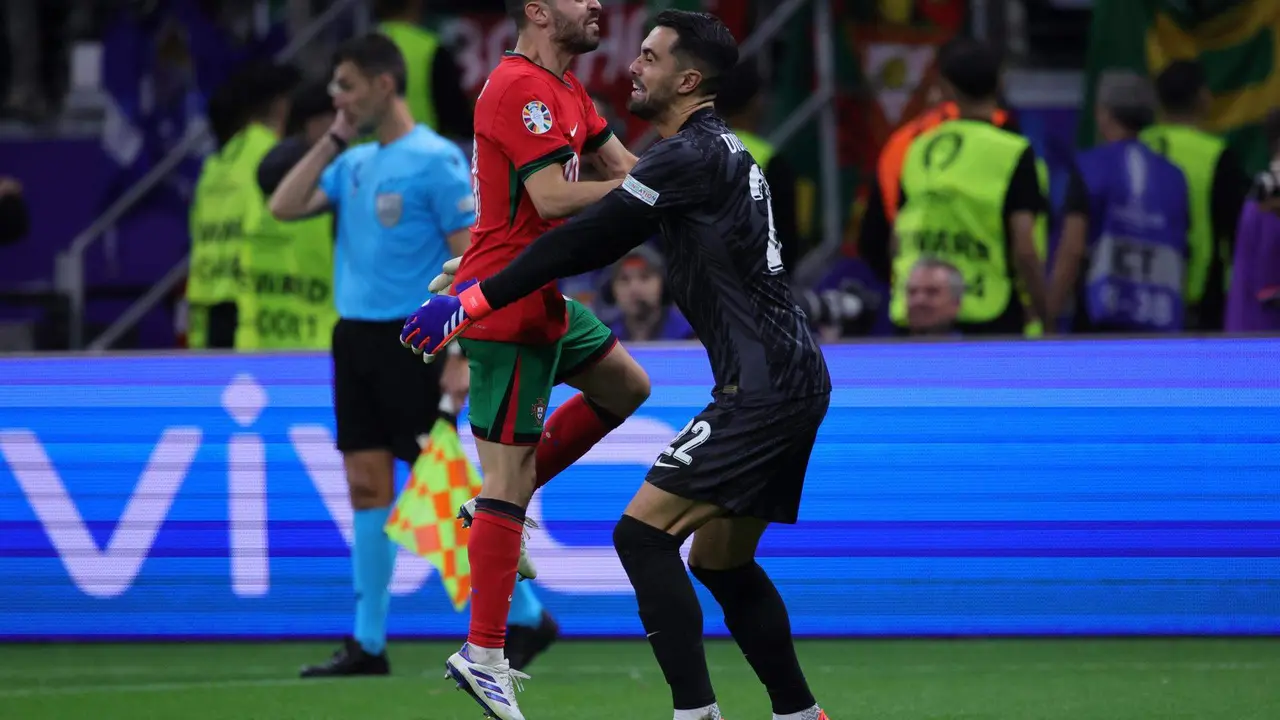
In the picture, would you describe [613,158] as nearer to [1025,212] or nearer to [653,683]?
[653,683]

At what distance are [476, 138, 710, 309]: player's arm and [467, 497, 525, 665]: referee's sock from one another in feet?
2.67

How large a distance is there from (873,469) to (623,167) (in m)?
2.17

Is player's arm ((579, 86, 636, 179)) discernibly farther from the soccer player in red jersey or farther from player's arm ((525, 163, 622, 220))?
player's arm ((525, 163, 622, 220))

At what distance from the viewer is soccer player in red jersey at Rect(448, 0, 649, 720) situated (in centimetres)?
592

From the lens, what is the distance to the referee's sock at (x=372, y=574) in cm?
767

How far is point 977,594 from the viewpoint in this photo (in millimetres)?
7996

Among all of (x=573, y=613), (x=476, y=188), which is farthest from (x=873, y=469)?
(x=476, y=188)

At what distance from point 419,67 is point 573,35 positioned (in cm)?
473

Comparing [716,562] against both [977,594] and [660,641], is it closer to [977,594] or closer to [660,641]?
[660,641]

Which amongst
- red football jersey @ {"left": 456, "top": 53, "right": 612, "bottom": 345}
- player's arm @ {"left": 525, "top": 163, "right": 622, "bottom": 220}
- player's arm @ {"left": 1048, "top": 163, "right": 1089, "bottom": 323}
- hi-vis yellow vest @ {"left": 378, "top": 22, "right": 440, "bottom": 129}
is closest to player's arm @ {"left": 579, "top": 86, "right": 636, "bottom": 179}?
red football jersey @ {"left": 456, "top": 53, "right": 612, "bottom": 345}

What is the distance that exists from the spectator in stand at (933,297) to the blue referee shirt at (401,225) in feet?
7.37

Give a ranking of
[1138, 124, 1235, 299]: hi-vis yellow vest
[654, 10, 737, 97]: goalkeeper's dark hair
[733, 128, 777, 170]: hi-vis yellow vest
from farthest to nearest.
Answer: [1138, 124, 1235, 299]: hi-vis yellow vest < [733, 128, 777, 170]: hi-vis yellow vest < [654, 10, 737, 97]: goalkeeper's dark hair

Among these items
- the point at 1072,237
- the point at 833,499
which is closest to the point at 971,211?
the point at 1072,237

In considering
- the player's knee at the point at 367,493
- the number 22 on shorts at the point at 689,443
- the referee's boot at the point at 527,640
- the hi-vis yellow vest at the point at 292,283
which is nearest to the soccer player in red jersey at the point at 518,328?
the number 22 on shorts at the point at 689,443
